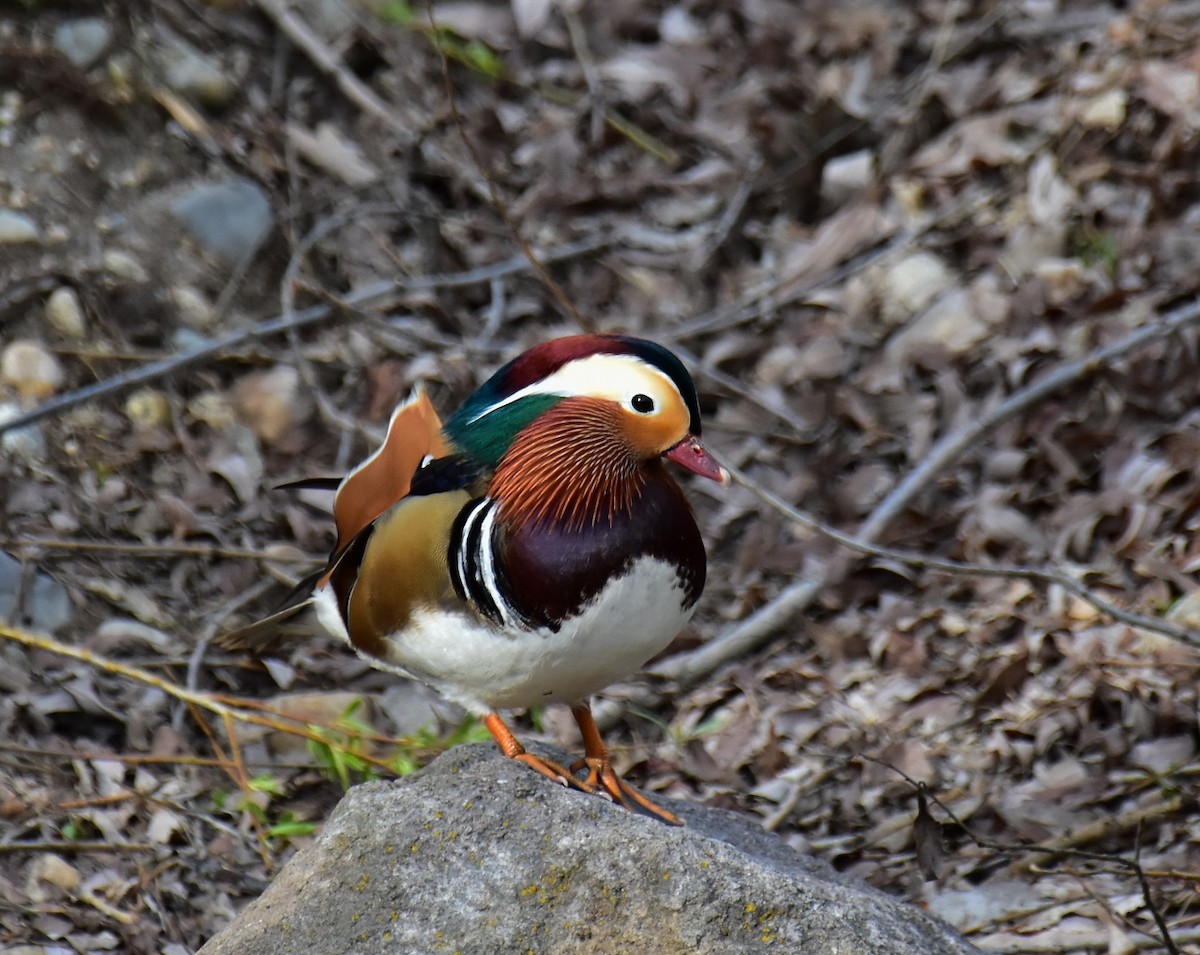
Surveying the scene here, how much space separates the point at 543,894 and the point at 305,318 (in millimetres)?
3057

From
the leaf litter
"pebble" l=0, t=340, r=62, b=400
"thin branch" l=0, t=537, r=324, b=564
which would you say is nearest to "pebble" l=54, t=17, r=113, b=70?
the leaf litter

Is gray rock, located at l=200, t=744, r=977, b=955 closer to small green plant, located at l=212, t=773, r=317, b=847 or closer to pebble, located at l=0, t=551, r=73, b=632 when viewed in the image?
small green plant, located at l=212, t=773, r=317, b=847

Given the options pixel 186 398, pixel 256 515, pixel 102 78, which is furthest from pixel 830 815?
pixel 102 78

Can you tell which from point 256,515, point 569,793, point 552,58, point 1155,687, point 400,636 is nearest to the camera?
point 569,793

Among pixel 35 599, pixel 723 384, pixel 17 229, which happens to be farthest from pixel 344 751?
pixel 17 229

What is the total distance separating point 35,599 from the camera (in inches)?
164

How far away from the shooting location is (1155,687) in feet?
12.0

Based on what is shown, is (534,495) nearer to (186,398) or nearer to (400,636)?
(400,636)

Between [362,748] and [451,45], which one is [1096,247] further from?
[362,748]

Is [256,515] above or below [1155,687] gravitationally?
above

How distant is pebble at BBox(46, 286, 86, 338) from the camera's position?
4934mm

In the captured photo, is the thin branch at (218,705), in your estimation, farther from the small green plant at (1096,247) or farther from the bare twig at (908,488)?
the small green plant at (1096,247)

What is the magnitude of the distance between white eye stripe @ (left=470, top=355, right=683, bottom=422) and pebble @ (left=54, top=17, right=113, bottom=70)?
3404mm

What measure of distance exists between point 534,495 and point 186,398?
278cm
